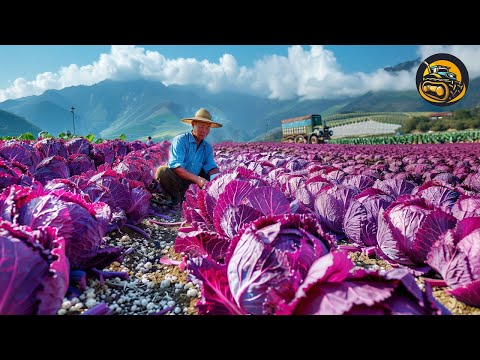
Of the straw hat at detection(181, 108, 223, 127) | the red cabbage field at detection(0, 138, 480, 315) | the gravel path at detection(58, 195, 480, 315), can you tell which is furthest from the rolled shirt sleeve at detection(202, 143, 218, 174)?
the gravel path at detection(58, 195, 480, 315)

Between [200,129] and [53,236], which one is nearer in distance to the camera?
[53,236]

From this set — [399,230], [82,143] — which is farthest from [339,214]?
[82,143]

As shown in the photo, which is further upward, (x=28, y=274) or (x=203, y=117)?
(x=203, y=117)

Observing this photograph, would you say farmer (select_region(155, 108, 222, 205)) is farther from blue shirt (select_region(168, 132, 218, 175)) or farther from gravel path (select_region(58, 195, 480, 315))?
gravel path (select_region(58, 195, 480, 315))

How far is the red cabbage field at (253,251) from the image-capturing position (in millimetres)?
1350

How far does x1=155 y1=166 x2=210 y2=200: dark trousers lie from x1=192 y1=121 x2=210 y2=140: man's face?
73cm

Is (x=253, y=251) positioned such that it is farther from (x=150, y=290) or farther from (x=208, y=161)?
(x=208, y=161)

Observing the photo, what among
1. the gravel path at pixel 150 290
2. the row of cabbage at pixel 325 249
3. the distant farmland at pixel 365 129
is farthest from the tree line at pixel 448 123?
the gravel path at pixel 150 290

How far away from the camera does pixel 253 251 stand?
1.64 metres

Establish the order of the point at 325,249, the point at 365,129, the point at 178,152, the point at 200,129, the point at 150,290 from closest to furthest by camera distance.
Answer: the point at 325,249
the point at 150,290
the point at 178,152
the point at 200,129
the point at 365,129

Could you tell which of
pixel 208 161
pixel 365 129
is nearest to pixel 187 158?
pixel 208 161

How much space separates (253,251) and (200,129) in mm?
4035

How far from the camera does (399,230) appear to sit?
8.23 ft
